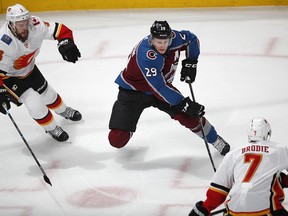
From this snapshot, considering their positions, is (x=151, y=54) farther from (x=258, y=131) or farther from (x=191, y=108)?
(x=258, y=131)

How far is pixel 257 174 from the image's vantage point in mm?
2797

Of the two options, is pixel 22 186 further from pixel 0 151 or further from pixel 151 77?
pixel 151 77

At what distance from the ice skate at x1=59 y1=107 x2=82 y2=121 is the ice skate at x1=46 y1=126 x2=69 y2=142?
0.33 m

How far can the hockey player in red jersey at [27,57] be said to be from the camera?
4.34 m

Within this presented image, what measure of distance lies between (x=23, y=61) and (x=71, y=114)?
2.18 ft

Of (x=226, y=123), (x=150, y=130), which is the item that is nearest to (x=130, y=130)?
(x=150, y=130)

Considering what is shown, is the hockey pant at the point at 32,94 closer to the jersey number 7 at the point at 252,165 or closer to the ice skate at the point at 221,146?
the ice skate at the point at 221,146

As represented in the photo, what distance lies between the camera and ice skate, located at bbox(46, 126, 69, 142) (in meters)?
4.68

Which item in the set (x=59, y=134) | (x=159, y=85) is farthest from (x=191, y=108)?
(x=59, y=134)

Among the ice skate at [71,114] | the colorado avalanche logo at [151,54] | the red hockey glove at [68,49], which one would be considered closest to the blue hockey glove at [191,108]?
the colorado avalanche logo at [151,54]

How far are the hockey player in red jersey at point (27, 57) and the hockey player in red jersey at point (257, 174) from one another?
1916mm

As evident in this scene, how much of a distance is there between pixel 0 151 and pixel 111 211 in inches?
49.1

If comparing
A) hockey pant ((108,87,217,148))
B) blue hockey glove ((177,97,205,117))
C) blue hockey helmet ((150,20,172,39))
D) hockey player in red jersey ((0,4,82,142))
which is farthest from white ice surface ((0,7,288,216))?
blue hockey helmet ((150,20,172,39))

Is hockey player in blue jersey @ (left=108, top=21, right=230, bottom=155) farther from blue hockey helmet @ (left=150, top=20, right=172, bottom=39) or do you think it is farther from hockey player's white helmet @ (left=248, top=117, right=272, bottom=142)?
hockey player's white helmet @ (left=248, top=117, right=272, bottom=142)
